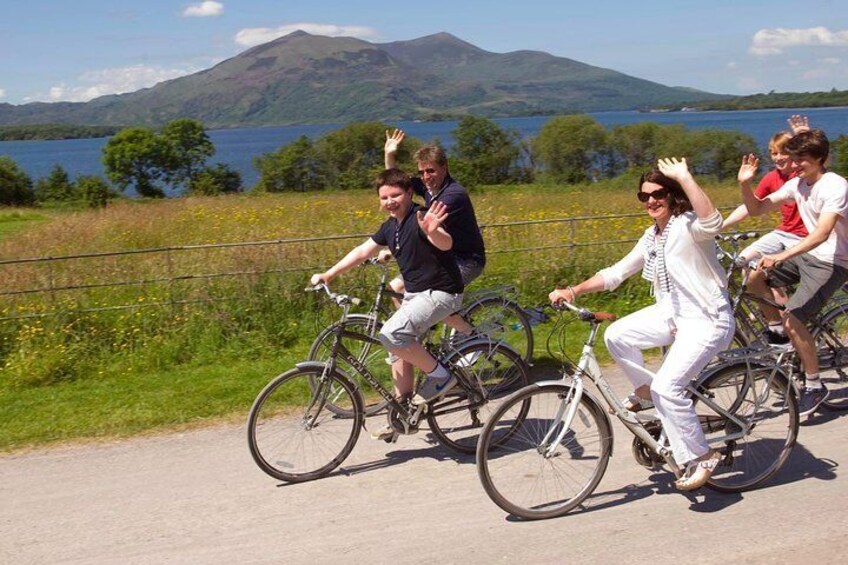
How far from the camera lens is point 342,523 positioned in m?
4.86

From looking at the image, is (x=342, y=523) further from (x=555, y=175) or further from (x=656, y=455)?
(x=555, y=175)

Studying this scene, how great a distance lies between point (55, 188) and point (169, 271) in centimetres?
6530

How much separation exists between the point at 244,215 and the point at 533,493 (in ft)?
65.1

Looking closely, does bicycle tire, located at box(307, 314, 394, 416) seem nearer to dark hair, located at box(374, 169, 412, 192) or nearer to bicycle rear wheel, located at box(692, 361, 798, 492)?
dark hair, located at box(374, 169, 412, 192)

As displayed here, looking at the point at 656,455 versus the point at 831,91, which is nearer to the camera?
the point at 656,455

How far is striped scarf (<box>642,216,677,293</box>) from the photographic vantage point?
16.1ft

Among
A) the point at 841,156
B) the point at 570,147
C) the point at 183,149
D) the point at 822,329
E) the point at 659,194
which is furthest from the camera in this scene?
the point at 183,149

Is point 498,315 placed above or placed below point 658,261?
below

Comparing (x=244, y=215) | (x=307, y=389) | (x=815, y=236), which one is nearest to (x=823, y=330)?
(x=815, y=236)

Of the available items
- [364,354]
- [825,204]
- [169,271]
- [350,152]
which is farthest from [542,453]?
[350,152]

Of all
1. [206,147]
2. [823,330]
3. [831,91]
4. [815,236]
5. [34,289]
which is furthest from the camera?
[831,91]

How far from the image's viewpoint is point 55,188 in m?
68.8

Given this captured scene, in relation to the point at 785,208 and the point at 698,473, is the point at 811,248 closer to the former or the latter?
the point at 785,208

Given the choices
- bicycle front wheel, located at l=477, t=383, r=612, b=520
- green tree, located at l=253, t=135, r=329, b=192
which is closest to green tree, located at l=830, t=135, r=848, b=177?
green tree, located at l=253, t=135, r=329, b=192
